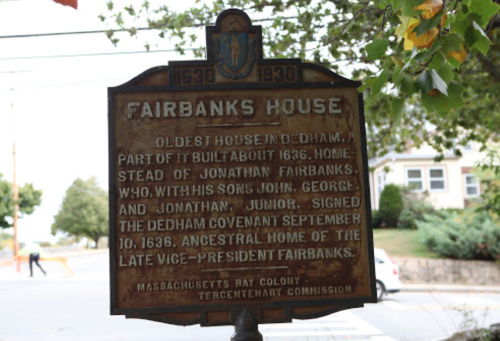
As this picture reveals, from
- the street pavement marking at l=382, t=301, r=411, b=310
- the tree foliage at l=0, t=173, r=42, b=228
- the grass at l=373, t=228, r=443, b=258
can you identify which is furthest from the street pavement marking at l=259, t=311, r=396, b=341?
the tree foliage at l=0, t=173, r=42, b=228

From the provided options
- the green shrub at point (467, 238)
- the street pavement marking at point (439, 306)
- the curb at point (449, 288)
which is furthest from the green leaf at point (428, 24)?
the green shrub at point (467, 238)

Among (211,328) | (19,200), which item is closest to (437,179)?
(211,328)

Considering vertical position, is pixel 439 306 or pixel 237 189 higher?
pixel 237 189

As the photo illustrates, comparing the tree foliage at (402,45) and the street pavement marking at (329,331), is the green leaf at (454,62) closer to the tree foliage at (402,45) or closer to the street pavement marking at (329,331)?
the tree foliage at (402,45)

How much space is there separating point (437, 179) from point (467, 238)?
38.3ft

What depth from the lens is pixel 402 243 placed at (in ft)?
84.3

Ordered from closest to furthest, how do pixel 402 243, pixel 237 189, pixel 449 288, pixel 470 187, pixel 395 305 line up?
pixel 237 189 < pixel 395 305 < pixel 449 288 < pixel 402 243 < pixel 470 187

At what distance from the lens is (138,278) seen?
3.53m

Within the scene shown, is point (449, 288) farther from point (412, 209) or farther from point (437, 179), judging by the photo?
point (437, 179)

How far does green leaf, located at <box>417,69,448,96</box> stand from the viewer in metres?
2.23

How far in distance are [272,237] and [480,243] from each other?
2039 centimetres

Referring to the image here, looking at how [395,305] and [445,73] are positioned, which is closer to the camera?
[445,73]

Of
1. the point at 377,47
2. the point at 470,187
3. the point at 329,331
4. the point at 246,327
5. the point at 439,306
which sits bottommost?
the point at 439,306

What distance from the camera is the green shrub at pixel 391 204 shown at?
30297mm
